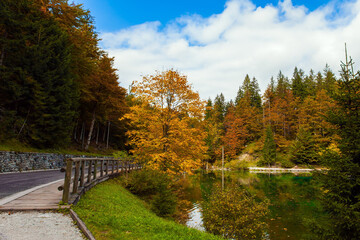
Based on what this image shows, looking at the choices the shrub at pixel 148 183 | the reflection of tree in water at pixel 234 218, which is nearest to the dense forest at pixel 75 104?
the shrub at pixel 148 183

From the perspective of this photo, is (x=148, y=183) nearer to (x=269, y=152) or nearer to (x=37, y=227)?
(x=37, y=227)

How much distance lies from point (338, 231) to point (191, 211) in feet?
30.7

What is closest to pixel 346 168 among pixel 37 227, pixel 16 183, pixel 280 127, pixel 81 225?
pixel 81 225

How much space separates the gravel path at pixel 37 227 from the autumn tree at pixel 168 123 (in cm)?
926

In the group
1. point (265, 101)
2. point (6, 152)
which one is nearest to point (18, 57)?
point (6, 152)

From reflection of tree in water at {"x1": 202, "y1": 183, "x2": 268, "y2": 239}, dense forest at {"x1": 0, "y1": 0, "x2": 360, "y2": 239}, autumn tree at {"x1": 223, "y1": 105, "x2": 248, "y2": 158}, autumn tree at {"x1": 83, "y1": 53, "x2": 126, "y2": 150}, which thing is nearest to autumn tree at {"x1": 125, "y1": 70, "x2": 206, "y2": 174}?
dense forest at {"x1": 0, "y1": 0, "x2": 360, "y2": 239}

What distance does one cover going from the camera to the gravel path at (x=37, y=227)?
4149mm

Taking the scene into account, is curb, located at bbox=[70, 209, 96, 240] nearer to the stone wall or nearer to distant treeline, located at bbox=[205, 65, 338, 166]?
the stone wall

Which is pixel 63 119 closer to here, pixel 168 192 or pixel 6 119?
pixel 6 119

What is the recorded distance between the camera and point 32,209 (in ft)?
18.8

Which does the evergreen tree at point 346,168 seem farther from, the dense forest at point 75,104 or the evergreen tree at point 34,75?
the evergreen tree at point 34,75

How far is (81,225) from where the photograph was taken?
472 cm

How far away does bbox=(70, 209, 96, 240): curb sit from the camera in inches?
165

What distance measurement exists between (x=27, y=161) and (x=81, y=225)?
14.4 m
